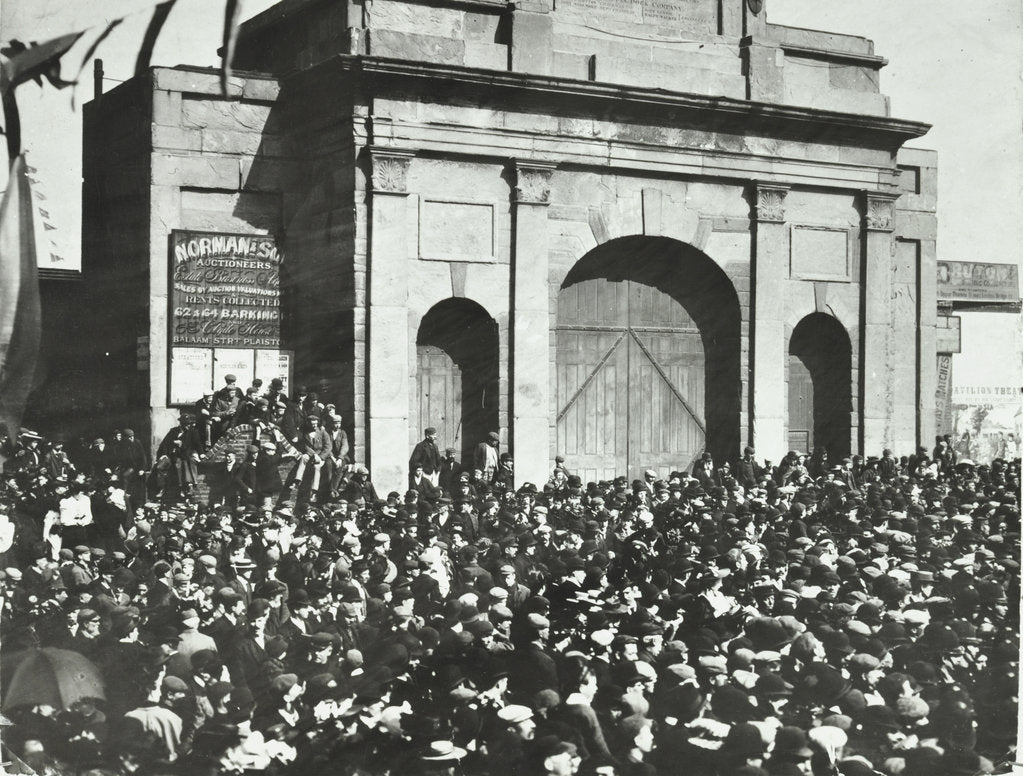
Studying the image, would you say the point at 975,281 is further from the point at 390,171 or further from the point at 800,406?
the point at 390,171

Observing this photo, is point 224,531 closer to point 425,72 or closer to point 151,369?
point 151,369

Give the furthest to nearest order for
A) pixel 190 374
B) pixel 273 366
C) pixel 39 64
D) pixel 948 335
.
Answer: pixel 948 335 < pixel 273 366 < pixel 190 374 < pixel 39 64

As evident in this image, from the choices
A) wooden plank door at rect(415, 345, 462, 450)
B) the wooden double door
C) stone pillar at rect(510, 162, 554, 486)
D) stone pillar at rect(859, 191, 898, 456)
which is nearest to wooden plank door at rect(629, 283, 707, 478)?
the wooden double door

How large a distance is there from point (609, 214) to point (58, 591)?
15087 mm

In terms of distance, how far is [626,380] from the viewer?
23.9 m

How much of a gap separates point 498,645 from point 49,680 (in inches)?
102

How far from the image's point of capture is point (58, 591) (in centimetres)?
908

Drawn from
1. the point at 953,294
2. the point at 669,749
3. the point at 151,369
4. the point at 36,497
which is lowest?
the point at 669,749

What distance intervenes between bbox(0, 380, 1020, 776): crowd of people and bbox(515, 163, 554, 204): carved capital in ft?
30.2

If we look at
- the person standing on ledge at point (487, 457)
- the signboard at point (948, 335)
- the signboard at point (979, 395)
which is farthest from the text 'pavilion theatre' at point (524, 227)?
the signboard at point (948, 335)

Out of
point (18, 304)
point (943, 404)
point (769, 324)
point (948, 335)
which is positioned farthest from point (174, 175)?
point (948, 335)

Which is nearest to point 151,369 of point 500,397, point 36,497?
point 500,397

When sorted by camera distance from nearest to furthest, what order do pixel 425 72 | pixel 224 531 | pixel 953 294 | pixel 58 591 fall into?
pixel 58 591
pixel 224 531
pixel 425 72
pixel 953 294

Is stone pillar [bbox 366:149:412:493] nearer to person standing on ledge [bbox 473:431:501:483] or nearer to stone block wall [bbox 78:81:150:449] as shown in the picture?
person standing on ledge [bbox 473:431:501:483]
